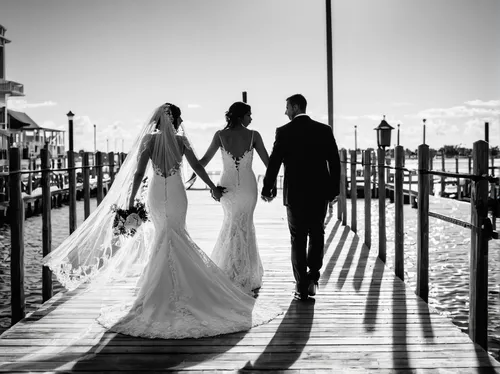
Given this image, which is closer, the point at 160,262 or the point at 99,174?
the point at 160,262

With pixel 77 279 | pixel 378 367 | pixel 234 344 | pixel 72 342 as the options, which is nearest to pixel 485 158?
pixel 378 367

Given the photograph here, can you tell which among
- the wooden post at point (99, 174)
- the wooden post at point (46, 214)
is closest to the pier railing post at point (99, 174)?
the wooden post at point (99, 174)

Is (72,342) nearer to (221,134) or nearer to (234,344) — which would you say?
(234,344)

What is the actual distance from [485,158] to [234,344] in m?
2.39

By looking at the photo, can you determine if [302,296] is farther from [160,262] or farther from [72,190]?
[72,190]

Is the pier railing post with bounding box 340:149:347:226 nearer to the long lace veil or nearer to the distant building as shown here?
the long lace veil

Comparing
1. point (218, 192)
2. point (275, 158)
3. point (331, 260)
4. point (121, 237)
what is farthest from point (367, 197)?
point (121, 237)

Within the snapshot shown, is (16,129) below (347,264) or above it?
above

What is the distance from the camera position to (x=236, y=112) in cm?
644

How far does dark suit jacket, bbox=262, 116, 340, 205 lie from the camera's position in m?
5.80

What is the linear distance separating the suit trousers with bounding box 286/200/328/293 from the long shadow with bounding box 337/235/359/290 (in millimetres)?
770

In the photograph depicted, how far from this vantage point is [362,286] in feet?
22.0

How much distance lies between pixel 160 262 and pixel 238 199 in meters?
1.58

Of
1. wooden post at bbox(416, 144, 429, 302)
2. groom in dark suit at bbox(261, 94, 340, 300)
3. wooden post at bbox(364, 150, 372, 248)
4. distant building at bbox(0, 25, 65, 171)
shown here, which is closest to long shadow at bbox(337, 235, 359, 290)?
wooden post at bbox(364, 150, 372, 248)
